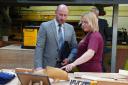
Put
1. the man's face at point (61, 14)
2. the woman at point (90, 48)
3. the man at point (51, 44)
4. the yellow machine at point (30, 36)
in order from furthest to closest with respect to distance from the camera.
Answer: the yellow machine at point (30, 36), the man at point (51, 44), the man's face at point (61, 14), the woman at point (90, 48)

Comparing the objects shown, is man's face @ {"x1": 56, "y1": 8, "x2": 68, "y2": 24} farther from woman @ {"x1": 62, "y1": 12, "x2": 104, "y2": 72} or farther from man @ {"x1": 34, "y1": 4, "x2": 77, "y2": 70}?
woman @ {"x1": 62, "y1": 12, "x2": 104, "y2": 72}

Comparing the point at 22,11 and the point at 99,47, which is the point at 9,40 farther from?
the point at 99,47

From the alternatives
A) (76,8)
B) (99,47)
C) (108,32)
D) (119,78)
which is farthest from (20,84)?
(76,8)

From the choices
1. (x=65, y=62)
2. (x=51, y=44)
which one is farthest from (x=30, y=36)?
(x=65, y=62)

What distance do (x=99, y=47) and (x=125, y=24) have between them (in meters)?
4.85

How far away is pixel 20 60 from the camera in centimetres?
568

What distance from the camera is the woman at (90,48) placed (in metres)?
3.24

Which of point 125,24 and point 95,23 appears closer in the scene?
point 95,23

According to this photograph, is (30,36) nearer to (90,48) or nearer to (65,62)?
(65,62)

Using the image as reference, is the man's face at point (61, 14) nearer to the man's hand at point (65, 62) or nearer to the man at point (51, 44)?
the man at point (51, 44)

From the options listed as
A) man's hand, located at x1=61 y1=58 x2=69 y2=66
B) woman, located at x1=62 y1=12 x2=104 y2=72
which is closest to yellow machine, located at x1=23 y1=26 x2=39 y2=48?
man's hand, located at x1=61 y1=58 x2=69 y2=66

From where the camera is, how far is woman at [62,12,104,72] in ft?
10.6

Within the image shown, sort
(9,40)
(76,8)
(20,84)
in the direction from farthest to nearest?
1. (76,8)
2. (9,40)
3. (20,84)

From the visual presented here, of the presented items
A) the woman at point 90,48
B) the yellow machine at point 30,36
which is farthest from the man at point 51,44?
the yellow machine at point 30,36
